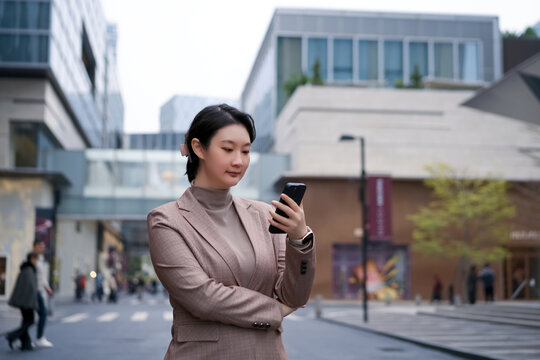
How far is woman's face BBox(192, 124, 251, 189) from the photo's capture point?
2422 mm

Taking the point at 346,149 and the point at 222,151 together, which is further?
the point at 346,149

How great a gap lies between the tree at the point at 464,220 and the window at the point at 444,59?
1546cm

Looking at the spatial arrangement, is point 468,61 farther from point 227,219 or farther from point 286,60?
point 227,219

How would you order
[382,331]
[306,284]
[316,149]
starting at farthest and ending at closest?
[316,149], [382,331], [306,284]

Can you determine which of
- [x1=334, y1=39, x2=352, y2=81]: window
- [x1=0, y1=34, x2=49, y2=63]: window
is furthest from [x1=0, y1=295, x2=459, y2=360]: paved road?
[x1=334, y1=39, x2=352, y2=81]: window

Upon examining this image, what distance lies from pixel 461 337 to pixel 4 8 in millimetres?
26377

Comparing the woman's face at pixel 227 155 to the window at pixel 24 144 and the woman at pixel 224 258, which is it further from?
the window at pixel 24 144

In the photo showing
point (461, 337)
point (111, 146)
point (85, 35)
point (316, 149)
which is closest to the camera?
point (461, 337)

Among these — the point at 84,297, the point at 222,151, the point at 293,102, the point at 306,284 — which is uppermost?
the point at 293,102

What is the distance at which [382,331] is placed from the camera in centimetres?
1738

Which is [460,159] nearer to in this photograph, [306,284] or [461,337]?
[461,337]

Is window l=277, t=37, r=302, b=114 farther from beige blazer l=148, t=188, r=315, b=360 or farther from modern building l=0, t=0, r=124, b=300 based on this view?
beige blazer l=148, t=188, r=315, b=360

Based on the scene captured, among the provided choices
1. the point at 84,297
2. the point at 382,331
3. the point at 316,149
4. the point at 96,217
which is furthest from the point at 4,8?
the point at 382,331

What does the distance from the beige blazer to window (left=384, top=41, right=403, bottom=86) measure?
5210cm
